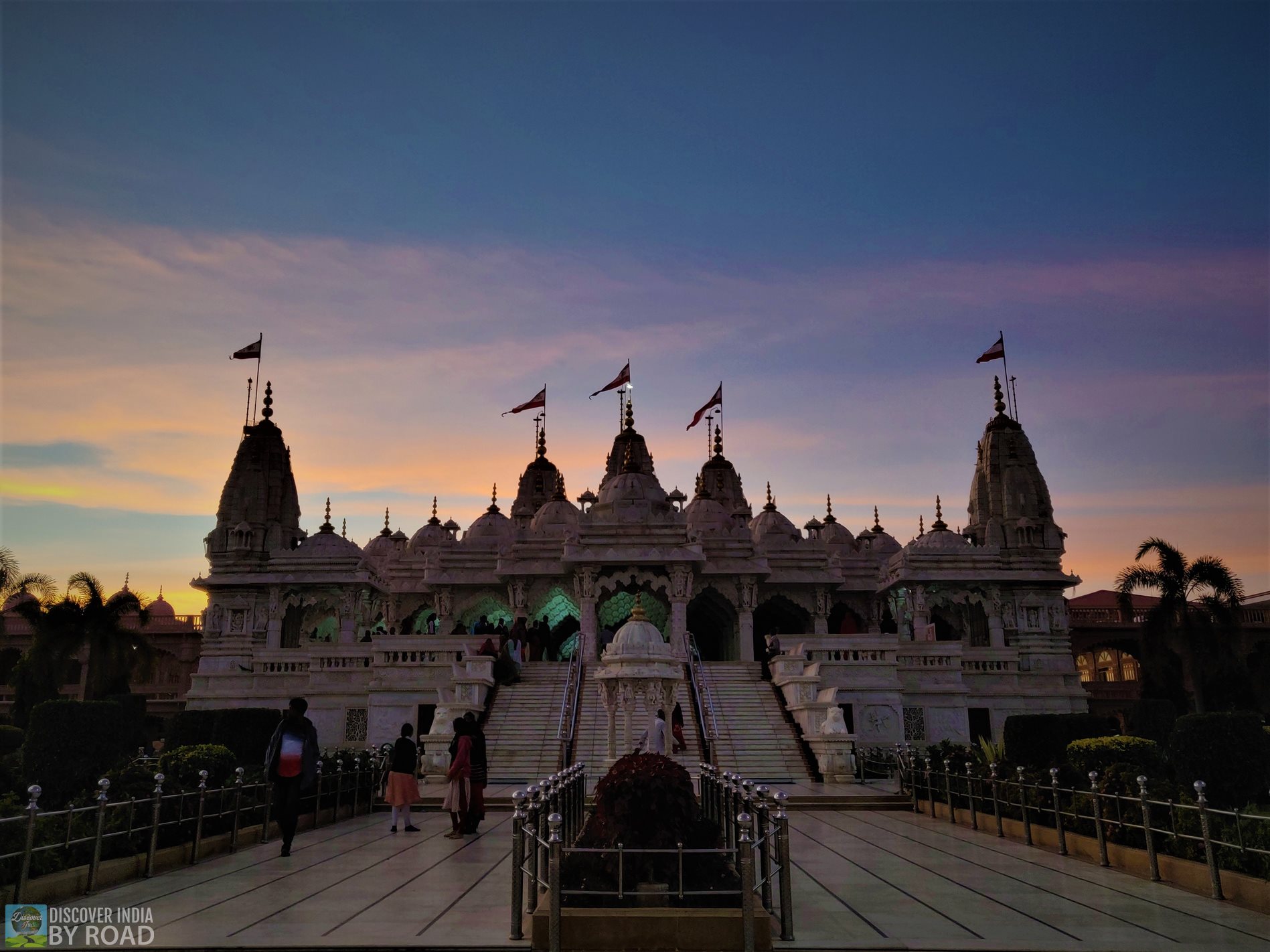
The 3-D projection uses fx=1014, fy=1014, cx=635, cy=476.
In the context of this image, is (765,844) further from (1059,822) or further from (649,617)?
(649,617)

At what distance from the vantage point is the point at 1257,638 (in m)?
48.1

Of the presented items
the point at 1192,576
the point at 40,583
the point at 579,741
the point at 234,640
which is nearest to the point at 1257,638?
the point at 1192,576

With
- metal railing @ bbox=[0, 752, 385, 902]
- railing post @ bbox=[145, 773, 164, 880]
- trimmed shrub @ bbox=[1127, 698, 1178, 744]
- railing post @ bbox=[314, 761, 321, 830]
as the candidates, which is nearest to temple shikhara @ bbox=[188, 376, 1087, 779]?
trimmed shrub @ bbox=[1127, 698, 1178, 744]

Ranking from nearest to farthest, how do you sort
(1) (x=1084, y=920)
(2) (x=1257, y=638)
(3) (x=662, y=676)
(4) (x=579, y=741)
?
(1) (x=1084, y=920) → (3) (x=662, y=676) → (4) (x=579, y=741) → (2) (x=1257, y=638)

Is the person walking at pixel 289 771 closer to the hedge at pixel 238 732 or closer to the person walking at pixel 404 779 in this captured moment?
the person walking at pixel 404 779

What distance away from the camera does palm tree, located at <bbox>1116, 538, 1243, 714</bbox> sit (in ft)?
130

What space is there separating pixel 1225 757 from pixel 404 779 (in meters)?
16.0

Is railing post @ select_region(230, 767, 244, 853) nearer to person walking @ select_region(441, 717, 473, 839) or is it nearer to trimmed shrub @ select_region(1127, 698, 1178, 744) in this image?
person walking @ select_region(441, 717, 473, 839)

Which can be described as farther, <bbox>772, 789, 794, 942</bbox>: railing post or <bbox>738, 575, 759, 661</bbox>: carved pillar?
<bbox>738, 575, 759, 661</bbox>: carved pillar

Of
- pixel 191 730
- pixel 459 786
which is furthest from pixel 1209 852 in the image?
pixel 191 730

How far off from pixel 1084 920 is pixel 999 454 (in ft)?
155

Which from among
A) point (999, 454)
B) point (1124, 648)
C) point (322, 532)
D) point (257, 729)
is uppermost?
point (999, 454)

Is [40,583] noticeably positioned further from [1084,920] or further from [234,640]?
[1084,920]

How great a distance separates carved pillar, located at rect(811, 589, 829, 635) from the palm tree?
39.3 feet
